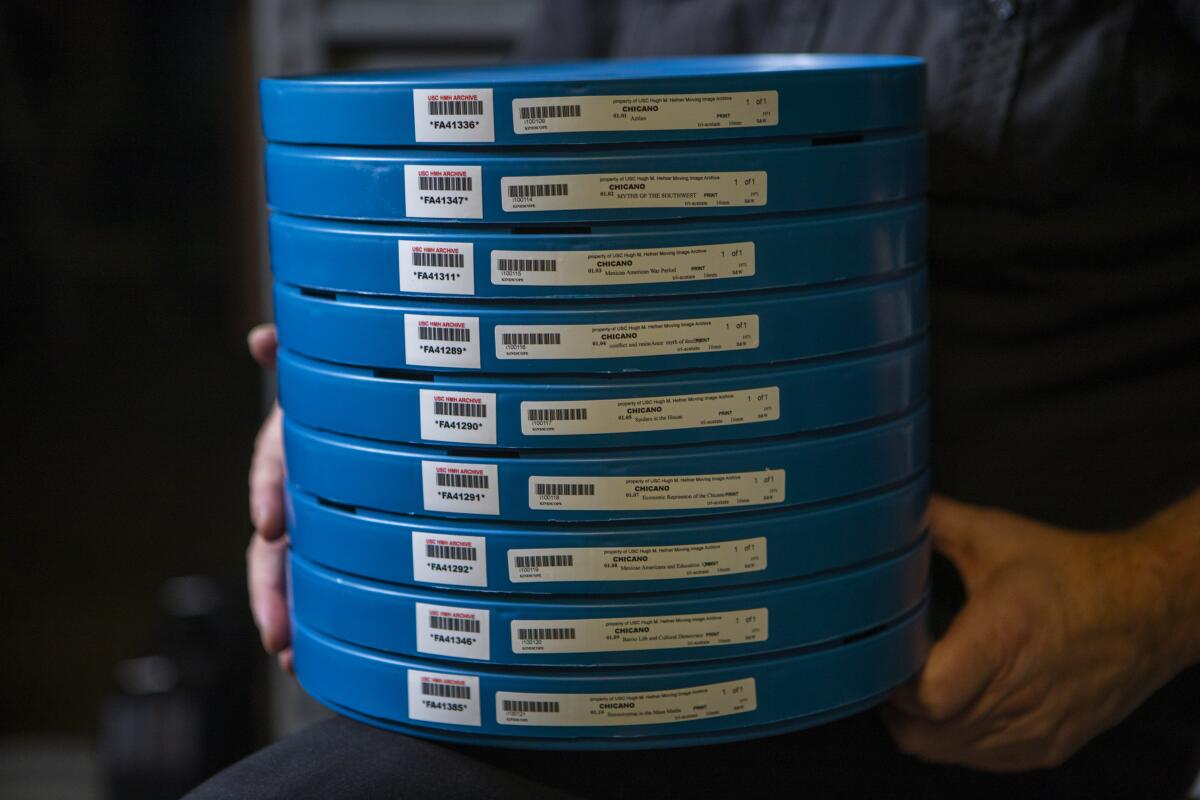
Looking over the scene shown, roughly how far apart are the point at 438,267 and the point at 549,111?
0.09 meters

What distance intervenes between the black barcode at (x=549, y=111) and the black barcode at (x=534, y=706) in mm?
272

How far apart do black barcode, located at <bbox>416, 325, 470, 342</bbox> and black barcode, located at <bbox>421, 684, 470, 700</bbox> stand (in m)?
0.17

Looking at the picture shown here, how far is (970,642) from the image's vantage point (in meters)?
0.72

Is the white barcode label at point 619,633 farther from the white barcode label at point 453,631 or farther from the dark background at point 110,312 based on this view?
the dark background at point 110,312

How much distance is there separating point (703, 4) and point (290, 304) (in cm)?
42

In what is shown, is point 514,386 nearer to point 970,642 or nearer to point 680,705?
point 680,705

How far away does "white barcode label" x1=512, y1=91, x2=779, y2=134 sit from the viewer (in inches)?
21.7

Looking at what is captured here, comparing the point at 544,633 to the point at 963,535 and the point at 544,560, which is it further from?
the point at 963,535

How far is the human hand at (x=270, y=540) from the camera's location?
0.80 metres

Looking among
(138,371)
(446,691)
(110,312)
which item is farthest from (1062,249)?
(138,371)

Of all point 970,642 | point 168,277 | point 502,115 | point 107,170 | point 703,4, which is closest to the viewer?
point 502,115

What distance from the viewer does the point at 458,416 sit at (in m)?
0.59

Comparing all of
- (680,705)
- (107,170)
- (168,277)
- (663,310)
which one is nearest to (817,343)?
(663,310)

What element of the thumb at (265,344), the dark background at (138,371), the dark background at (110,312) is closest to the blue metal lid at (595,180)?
the thumb at (265,344)
